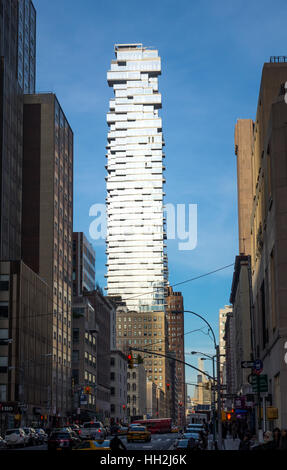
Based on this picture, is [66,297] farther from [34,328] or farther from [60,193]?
[34,328]

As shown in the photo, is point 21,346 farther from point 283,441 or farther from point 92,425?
point 283,441

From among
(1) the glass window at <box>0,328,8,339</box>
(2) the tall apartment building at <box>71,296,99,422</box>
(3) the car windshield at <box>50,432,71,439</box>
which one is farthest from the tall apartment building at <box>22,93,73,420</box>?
(3) the car windshield at <box>50,432,71,439</box>

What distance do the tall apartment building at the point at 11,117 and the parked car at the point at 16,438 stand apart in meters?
55.8

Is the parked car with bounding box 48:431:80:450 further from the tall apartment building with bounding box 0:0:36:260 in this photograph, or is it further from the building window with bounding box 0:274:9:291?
the tall apartment building with bounding box 0:0:36:260

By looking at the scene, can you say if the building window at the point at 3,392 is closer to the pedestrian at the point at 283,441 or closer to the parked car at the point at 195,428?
the parked car at the point at 195,428

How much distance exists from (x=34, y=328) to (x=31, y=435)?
48.3 m

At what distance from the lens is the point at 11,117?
417ft

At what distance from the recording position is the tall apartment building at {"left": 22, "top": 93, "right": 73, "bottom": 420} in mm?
133125

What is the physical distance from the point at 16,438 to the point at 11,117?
251ft

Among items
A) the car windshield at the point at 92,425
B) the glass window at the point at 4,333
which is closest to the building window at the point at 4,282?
the glass window at the point at 4,333

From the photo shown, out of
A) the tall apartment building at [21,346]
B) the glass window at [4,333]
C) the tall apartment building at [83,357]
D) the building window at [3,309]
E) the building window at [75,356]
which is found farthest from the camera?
the building window at [75,356]

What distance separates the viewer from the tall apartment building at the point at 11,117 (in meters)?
121

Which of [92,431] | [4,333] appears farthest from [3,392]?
[92,431]

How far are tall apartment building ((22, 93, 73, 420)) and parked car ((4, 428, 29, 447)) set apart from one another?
63.0 m
